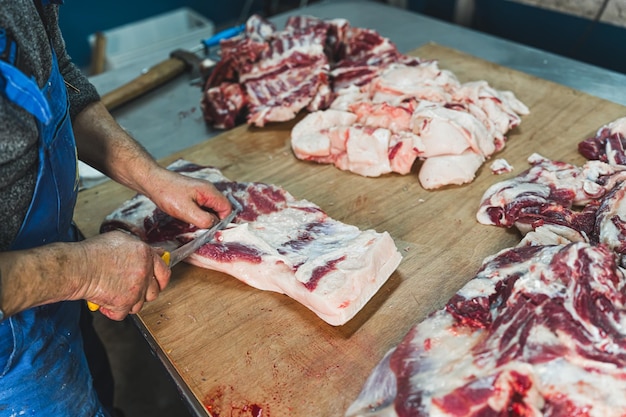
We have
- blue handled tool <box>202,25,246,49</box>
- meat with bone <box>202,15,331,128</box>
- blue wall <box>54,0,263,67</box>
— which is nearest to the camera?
meat with bone <box>202,15,331,128</box>

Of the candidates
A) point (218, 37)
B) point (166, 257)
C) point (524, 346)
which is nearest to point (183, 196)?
point (166, 257)

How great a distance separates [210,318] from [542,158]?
1754 millimetres

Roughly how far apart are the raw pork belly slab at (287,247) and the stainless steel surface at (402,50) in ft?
2.67

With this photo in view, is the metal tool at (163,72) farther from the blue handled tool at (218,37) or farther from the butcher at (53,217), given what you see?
the butcher at (53,217)

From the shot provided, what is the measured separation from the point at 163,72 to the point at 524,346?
3.10 meters

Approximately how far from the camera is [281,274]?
89.0 inches

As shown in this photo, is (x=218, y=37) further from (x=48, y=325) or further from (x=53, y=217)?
(x=48, y=325)

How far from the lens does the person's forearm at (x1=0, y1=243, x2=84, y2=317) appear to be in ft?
5.07

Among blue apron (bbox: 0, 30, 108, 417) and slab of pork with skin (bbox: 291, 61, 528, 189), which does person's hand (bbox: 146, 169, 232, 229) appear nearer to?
blue apron (bbox: 0, 30, 108, 417)

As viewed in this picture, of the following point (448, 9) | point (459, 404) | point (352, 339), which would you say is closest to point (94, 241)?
point (352, 339)

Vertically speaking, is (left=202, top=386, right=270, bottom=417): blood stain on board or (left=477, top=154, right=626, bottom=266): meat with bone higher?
(left=477, top=154, right=626, bottom=266): meat with bone

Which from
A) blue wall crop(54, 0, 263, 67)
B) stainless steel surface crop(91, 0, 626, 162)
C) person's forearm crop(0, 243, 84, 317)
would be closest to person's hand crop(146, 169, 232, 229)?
person's forearm crop(0, 243, 84, 317)

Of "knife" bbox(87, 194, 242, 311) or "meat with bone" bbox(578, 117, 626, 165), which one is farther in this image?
"meat with bone" bbox(578, 117, 626, 165)

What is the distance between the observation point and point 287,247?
2.40 m
